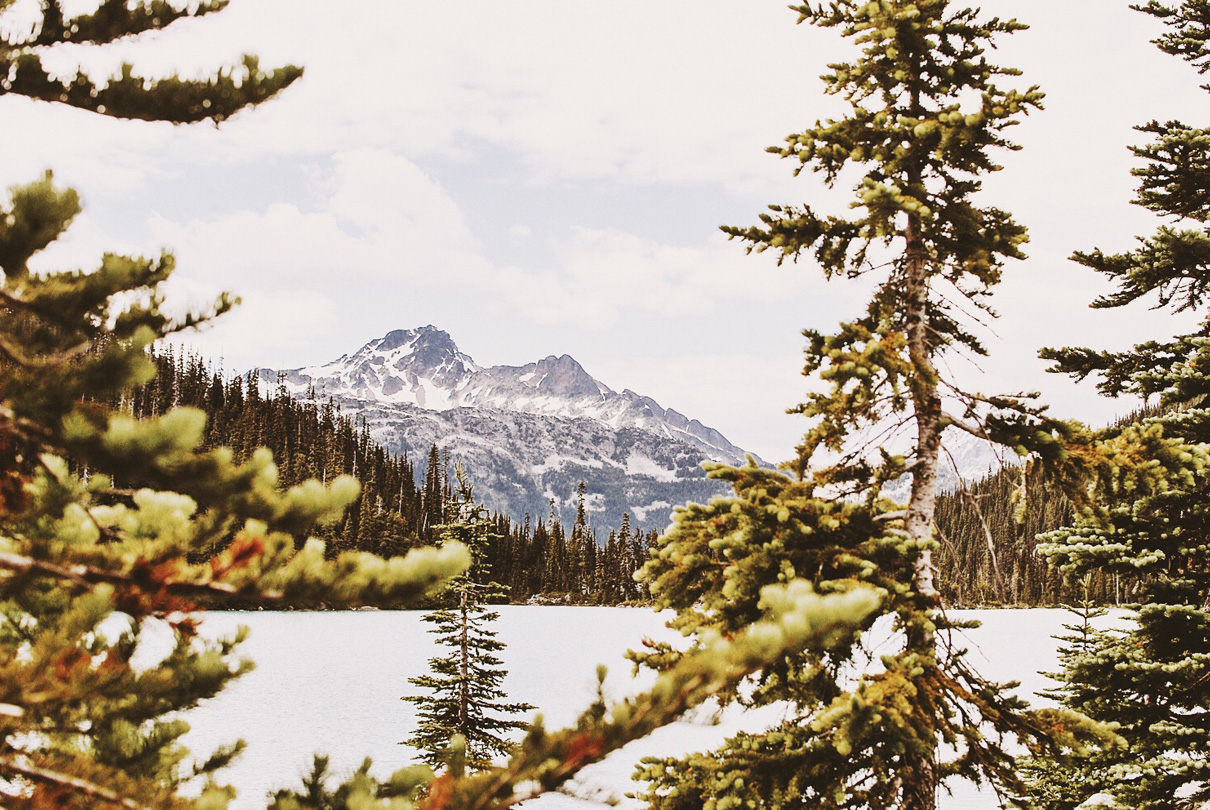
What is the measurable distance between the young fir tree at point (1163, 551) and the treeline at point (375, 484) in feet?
358

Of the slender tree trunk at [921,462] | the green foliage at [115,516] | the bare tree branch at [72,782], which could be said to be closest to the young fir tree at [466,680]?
the slender tree trunk at [921,462]

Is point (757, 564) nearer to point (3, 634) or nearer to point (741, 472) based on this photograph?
point (741, 472)

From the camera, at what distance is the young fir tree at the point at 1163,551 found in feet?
29.8

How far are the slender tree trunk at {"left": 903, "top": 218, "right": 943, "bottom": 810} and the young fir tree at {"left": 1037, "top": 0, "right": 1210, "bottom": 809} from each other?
2872mm

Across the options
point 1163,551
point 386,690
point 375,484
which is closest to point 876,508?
point 1163,551

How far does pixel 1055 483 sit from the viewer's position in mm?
6840

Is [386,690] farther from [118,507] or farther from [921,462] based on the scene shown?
[118,507]

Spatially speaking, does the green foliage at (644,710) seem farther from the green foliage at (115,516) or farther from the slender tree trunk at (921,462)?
the slender tree trunk at (921,462)

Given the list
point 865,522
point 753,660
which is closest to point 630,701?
point 753,660

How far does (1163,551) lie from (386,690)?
4433 centimetres

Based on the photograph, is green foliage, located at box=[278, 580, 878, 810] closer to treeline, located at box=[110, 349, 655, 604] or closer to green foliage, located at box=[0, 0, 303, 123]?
green foliage, located at box=[0, 0, 303, 123]

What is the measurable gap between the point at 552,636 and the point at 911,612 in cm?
7883

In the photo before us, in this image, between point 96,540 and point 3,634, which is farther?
point 3,634

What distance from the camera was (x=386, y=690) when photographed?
4522cm
